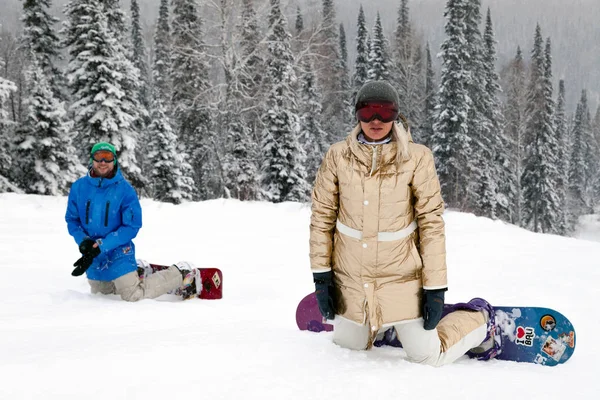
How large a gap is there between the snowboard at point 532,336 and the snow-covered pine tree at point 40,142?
68.8ft

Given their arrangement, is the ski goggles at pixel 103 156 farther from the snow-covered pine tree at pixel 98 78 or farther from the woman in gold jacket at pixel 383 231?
the snow-covered pine tree at pixel 98 78

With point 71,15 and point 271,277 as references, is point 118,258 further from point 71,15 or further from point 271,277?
point 71,15

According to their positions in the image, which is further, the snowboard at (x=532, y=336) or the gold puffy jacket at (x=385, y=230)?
the snowboard at (x=532, y=336)

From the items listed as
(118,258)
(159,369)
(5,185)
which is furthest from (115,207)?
(5,185)

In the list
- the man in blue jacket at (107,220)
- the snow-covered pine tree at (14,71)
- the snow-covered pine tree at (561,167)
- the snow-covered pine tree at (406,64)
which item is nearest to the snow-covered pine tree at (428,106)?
the snow-covered pine tree at (406,64)

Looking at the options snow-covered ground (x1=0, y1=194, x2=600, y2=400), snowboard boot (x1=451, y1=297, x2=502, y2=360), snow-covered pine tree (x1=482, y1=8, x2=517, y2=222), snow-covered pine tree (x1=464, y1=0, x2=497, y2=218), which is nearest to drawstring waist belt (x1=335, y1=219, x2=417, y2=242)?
snow-covered ground (x1=0, y1=194, x2=600, y2=400)

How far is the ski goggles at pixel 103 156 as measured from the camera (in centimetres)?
441

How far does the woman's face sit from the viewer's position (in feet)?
8.68

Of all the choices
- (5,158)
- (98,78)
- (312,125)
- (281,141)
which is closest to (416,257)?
(98,78)

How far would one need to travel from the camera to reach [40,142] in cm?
2014

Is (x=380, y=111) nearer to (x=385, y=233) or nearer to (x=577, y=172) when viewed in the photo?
(x=385, y=233)

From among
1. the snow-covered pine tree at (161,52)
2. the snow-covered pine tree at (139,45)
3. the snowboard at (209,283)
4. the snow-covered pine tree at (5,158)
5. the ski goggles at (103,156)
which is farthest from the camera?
the snow-covered pine tree at (139,45)

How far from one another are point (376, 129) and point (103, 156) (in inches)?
119

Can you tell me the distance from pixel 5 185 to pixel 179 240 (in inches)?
466
